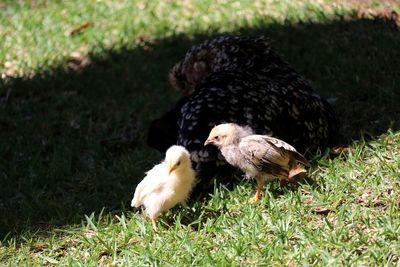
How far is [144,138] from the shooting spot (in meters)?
6.40

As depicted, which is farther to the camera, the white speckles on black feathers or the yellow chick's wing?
the white speckles on black feathers

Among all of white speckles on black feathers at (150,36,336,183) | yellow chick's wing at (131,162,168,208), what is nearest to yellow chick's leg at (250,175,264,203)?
white speckles on black feathers at (150,36,336,183)

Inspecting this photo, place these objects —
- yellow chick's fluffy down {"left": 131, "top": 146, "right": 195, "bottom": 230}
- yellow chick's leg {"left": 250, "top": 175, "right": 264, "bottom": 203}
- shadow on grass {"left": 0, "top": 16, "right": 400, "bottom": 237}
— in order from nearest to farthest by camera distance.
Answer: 1. yellow chick's fluffy down {"left": 131, "top": 146, "right": 195, "bottom": 230}
2. yellow chick's leg {"left": 250, "top": 175, "right": 264, "bottom": 203}
3. shadow on grass {"left": 0, "top": 16, "right": 400, "bottom": 237}

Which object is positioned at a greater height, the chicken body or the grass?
the chicken body

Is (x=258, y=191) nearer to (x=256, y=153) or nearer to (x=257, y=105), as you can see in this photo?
(x=256, y=153)

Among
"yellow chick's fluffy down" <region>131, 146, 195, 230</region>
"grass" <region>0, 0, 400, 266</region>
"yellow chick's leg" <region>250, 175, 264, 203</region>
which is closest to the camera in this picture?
"grass" <region>0, 0, 400, 266</region>

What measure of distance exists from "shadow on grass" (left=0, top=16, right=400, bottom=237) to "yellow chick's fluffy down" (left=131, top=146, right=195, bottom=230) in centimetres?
53

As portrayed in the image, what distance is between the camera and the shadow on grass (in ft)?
17.7

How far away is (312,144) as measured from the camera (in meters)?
5.19

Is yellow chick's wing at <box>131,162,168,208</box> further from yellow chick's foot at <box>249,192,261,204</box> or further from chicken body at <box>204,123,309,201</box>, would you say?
yellow chick's foot at <box>249,192,261,204</box>

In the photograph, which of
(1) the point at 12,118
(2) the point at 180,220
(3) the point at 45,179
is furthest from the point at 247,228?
(1) the point at 12,118

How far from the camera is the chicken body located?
4.41m

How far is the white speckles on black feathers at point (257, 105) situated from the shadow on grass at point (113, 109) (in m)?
0.36

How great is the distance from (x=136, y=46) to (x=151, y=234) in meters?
4.13
